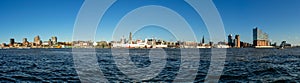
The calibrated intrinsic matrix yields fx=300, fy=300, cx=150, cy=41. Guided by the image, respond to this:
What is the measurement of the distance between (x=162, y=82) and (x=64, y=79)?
8.66 metres

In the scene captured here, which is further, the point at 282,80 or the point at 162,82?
the point at 282,80

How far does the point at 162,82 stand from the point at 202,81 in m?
3.49

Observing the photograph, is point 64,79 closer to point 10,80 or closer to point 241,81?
point 10,80

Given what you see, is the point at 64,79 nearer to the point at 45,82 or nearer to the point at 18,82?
the point at 45,82

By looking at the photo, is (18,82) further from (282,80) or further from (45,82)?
(282,80)

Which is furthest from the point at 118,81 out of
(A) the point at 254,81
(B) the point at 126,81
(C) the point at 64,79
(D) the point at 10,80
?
(A) the point at 254,81

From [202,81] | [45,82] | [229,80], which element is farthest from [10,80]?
[229,80]

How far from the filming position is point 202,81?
25.2 metres

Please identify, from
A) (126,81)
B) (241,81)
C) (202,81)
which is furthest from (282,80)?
(126,81)

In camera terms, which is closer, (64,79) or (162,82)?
(162,82)

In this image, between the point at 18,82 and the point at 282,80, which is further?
the point at 282,80

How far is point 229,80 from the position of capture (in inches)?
1027

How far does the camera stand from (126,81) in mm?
25312

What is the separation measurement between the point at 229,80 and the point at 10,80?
18.9 metres
